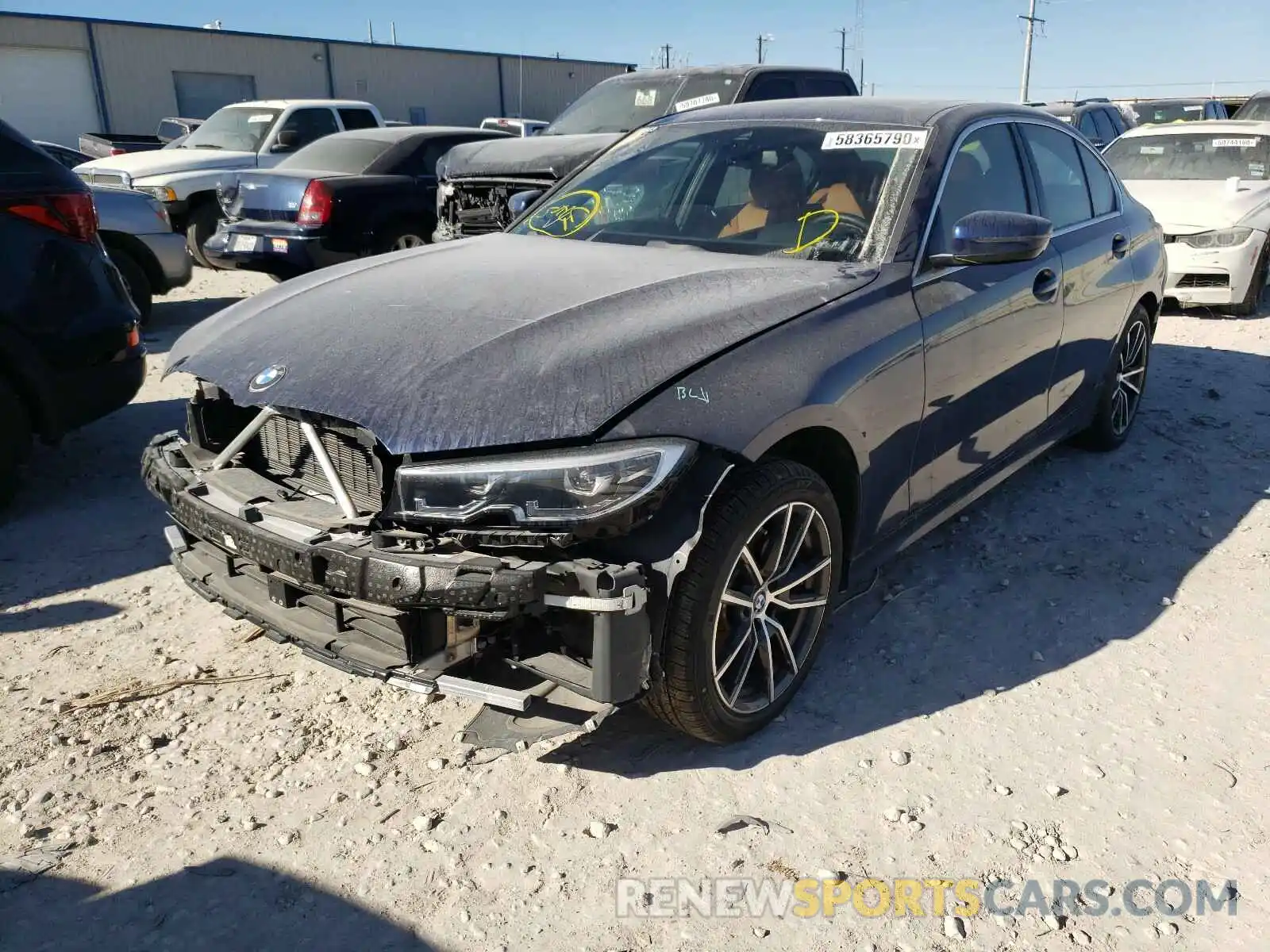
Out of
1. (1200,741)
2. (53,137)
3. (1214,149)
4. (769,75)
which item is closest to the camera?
(1200,741)

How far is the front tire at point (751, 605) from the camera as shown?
246cm

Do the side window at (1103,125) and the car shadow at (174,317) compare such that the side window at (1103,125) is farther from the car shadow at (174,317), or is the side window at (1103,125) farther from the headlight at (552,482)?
the headlight at (552,482)

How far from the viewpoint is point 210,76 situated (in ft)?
110

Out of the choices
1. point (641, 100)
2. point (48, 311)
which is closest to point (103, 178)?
point (641, 100)

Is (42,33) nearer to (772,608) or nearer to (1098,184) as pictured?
(1098,184)

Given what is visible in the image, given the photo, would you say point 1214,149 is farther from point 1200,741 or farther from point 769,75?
point 1200,741

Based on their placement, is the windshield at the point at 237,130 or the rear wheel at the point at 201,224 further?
the windshield at the point at 237,130

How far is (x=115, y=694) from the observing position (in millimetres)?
3072

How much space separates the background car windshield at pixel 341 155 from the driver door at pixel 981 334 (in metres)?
6.88

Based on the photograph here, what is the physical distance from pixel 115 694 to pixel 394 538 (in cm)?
136

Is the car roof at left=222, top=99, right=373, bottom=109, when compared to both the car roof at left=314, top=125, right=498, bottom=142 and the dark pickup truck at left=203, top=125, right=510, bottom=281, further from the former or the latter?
the dark pickup truck at left=203, top=125, right=510, bottom=281

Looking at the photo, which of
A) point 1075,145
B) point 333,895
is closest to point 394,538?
point 333,895

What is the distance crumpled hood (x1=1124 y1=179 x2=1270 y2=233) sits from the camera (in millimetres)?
8430

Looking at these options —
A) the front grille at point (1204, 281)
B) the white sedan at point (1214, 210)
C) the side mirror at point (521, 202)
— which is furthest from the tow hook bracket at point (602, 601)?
the front grille at point (1204, 281)
